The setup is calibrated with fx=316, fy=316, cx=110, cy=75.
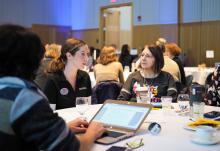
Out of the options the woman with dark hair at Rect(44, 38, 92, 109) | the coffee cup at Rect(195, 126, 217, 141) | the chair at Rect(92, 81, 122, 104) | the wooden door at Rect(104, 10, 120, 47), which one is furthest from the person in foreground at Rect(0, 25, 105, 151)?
the wooden door at Rect(104, 10, 120, 47)

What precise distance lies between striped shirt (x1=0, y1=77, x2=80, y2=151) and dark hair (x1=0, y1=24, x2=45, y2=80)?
0.05 meters

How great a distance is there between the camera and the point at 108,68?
5.15 m

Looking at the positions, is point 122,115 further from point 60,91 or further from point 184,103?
point 60,91

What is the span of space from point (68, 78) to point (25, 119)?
1.82 metres

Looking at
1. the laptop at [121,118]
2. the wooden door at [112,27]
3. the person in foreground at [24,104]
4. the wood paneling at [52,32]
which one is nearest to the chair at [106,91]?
the laptop at [121,118]

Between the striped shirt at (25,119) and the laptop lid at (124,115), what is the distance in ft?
2.22

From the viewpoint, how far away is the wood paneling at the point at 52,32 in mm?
11227

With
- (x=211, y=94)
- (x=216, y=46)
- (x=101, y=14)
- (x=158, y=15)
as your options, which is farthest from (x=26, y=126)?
(x=101, y=14)

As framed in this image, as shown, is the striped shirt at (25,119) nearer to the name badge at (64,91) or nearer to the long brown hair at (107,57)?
the name badge at (64,91)

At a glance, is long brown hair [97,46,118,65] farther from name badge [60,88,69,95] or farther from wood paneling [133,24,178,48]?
wood paneling [133,24,178,48]

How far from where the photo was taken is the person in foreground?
107cm

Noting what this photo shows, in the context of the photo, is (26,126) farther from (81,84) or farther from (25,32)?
(81,84)

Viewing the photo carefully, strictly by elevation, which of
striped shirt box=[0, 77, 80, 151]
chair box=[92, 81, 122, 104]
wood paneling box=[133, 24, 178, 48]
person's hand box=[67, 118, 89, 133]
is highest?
wood paneling box=[133, 24, 178, 48]

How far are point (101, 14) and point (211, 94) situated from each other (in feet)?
27.9
